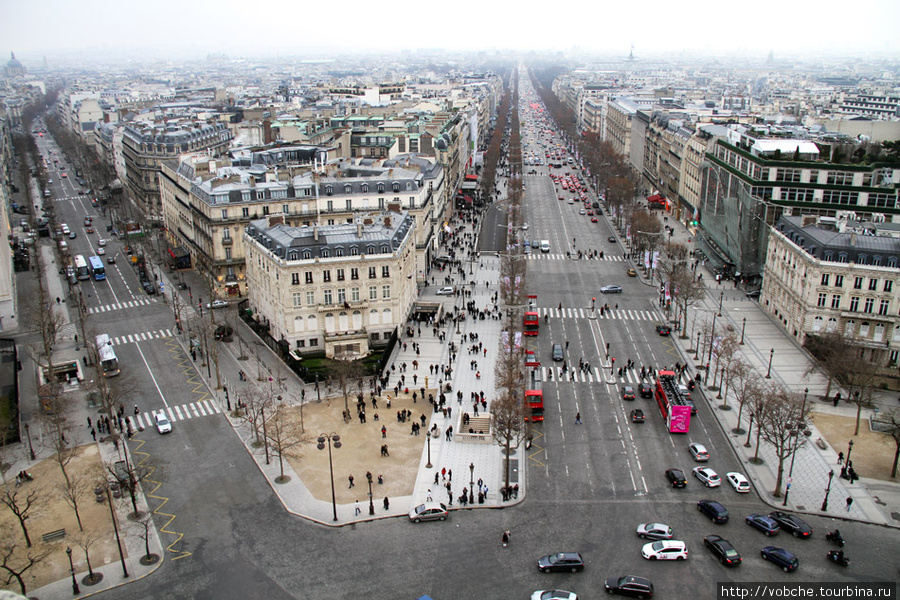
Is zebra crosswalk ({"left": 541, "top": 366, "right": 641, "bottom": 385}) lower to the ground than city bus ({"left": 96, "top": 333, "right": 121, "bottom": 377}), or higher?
lower

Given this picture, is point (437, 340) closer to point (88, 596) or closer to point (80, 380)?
point (80, 380)

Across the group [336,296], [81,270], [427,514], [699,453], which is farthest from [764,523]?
[81,270]

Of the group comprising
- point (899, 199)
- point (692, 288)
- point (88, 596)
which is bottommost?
point (88, 596)

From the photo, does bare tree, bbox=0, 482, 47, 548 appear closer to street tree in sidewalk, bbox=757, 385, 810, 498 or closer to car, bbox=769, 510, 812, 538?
car, bbox=769, 510, 812, 538

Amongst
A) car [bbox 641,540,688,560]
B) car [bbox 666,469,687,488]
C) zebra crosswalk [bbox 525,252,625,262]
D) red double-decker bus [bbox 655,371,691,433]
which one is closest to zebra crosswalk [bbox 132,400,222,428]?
car [bbox 666,469,687,488]

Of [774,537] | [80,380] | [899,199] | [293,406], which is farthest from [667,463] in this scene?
[899,199]

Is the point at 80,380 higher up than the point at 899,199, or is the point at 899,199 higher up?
the point at 899,199
